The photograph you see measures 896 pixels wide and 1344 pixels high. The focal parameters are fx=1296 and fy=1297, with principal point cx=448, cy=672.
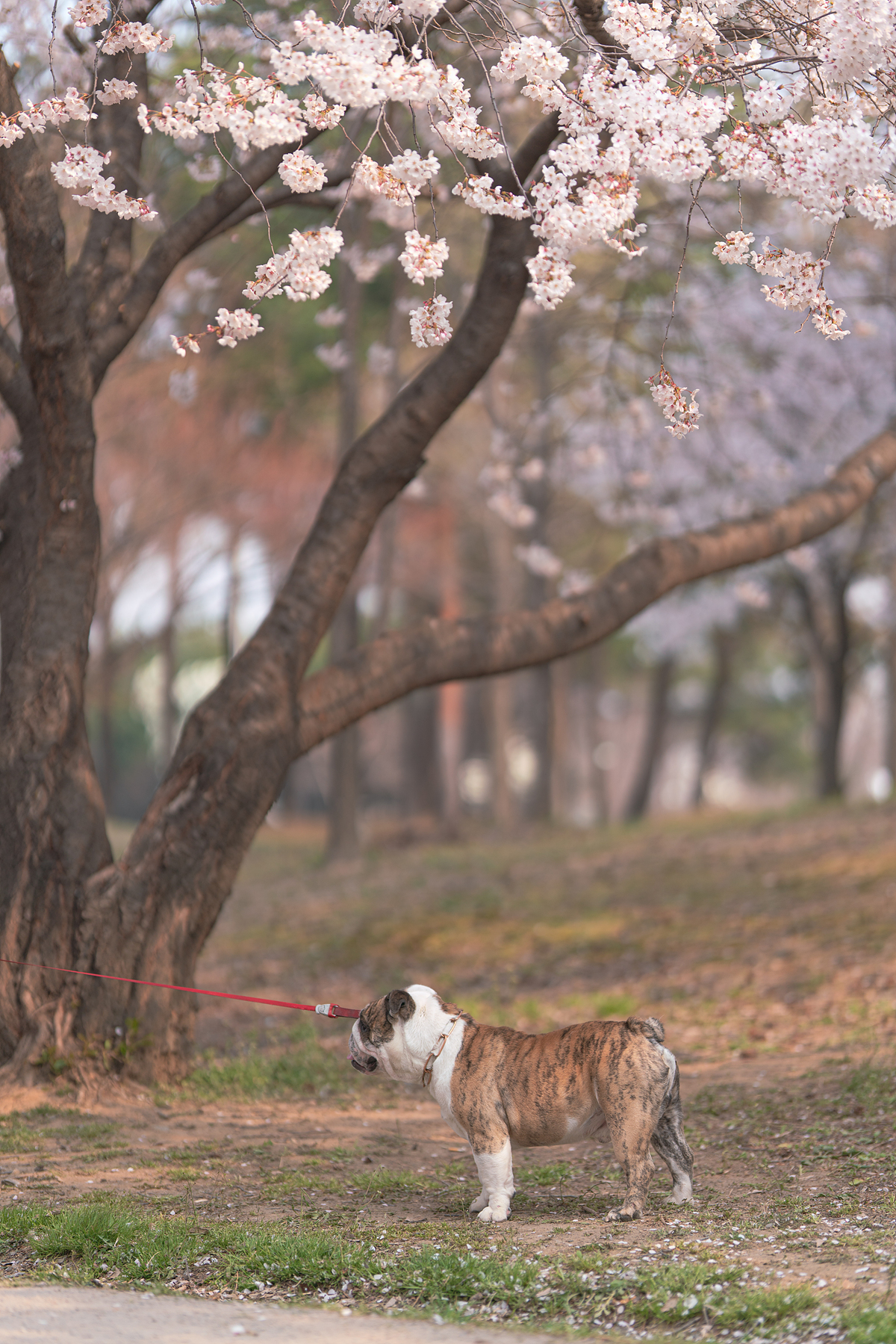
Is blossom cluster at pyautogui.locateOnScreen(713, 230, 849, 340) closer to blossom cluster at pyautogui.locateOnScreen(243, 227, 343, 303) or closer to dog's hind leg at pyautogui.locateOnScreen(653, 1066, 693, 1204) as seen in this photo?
blossom cluster at pyautogui.locateOnScreen(243, 227, 343, 303)

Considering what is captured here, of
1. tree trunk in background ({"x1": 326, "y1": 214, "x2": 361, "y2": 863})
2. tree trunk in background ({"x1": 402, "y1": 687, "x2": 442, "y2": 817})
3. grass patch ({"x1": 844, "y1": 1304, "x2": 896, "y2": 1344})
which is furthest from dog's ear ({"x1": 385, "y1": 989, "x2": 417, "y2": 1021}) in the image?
tree trunk in background ({"x1": 402, "y1": 687, "x2": 442, "y2": 817})

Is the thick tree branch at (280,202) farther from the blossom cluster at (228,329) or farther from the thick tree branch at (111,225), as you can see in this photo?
the blossom cluster at (228,329)

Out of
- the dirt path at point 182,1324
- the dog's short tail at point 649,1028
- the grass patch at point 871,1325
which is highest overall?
the dog's short tail at point 649,1028

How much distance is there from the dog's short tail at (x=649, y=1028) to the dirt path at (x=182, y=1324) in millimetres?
1327

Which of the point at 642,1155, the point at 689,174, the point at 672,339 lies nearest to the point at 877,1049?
the point at 642,1155

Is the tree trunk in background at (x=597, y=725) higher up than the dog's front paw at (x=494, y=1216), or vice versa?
the tree trunk in background at (x=597, y=725)

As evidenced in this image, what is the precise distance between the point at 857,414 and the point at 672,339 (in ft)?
13.9

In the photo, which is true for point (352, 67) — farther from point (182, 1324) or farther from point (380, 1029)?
point (182, 1324)

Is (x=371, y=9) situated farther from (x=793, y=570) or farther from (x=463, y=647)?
(x=793, y=570)

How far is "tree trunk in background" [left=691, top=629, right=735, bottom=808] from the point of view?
87.9 feet

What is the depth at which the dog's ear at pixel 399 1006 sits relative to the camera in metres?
4.97

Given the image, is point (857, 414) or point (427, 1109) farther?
point (857, 414)

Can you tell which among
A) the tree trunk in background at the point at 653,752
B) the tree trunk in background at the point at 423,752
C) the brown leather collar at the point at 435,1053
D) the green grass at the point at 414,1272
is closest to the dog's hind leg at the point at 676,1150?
the green grass at the point at 414,1272

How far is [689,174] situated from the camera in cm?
521
